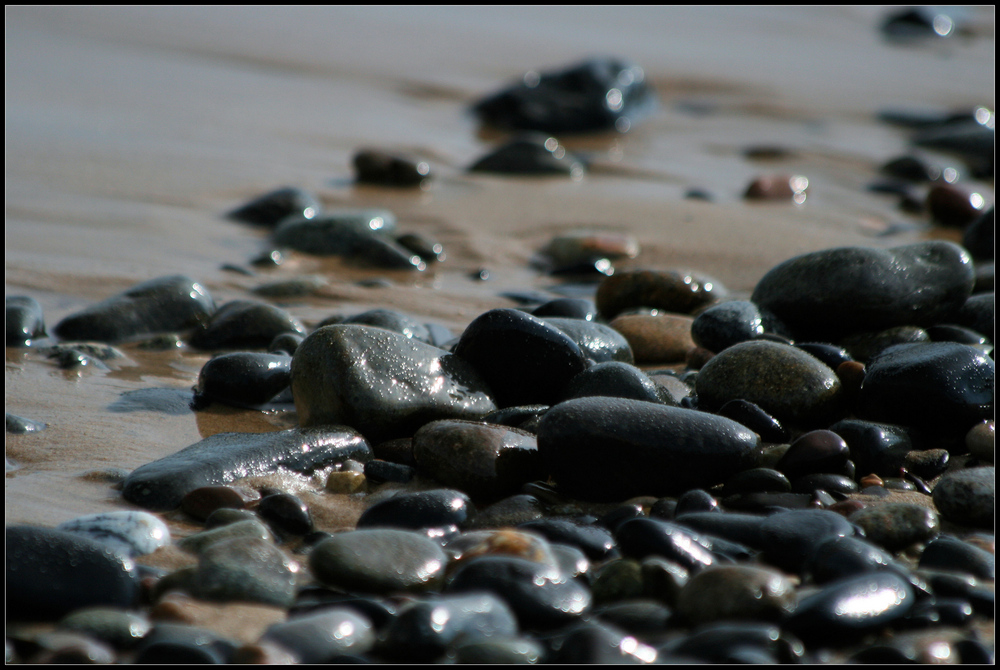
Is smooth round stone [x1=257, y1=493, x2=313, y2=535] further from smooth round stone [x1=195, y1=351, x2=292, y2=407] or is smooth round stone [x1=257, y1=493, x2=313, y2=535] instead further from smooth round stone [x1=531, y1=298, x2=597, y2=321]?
smooth round stone [x1=531, y1=298, x2=597, y2=321]

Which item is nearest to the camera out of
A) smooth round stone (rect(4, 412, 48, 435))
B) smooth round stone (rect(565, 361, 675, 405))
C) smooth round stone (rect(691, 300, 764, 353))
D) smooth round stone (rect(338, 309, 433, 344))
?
smooth round stone (rect(4, 412, 48, 435))

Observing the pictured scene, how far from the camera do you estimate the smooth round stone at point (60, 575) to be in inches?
69.1

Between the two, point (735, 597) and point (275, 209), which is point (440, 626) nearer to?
point (735, 597)

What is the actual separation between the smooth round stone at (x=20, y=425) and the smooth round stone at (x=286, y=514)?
76 cm

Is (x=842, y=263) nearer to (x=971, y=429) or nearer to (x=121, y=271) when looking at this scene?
(x=971, y=429)

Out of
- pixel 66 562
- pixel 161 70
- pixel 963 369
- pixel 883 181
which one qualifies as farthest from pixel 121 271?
pixel 883 181

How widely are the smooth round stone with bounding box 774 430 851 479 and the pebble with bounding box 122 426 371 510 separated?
3.40ft

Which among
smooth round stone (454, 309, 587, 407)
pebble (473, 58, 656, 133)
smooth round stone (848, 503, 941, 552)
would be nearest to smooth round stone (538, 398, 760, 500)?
smooth round stone (848, 503, 941, 552)

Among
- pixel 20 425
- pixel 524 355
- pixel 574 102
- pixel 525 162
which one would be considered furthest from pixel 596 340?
pixel 574 102

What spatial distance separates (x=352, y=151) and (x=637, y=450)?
4.47 metres

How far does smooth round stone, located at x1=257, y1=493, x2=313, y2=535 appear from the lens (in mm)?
2162

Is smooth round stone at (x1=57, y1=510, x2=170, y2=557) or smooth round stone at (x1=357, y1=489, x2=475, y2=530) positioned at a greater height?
smooth round stone at (x1=357, y1=489, x2=475, y2=530)

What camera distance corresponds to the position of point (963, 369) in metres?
2.70

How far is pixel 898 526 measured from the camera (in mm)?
2115
